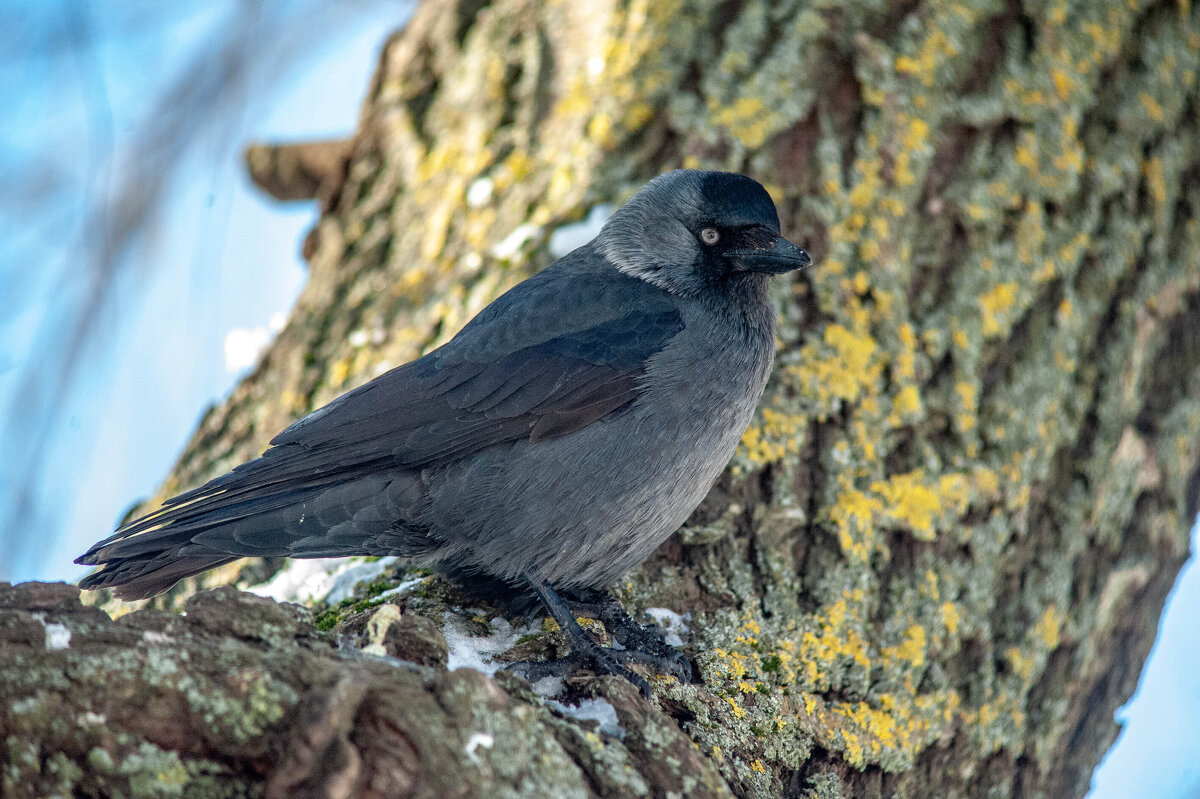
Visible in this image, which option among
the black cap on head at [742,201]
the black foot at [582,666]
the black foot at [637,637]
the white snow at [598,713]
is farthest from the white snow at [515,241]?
the white snow at [598,713]

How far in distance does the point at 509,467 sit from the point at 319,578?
83 centimetres

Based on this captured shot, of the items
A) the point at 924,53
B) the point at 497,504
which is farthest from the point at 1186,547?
the point at 497,504

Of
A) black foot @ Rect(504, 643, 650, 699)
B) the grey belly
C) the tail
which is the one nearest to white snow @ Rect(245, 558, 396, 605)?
the tail

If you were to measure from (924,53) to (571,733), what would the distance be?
309cm

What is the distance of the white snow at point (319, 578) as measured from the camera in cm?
308

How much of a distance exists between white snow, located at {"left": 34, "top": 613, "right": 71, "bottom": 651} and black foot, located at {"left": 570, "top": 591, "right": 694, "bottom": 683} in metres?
1.37

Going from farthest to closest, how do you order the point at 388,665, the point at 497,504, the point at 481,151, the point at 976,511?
the point at 481,151 < the point at 976,511 < the point at 497,504 < the point at 388,665

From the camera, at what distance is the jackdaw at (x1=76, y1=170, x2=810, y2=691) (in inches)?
109

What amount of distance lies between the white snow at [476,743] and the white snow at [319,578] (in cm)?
143

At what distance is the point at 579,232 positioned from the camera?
12.0 ft

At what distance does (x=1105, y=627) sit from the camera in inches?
129

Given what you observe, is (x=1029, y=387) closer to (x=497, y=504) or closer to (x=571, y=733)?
(x=497, y=504)

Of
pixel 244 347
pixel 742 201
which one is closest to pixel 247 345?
pixel 244 347

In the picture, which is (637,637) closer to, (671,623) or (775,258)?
(671,623)
